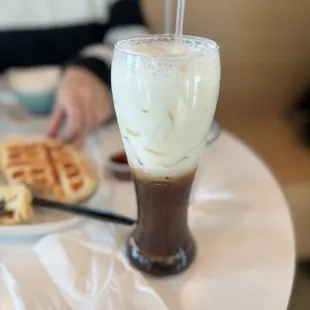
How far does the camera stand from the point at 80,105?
2.93ft

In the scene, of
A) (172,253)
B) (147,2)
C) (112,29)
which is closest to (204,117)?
(172,253)

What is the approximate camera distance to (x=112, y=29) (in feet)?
4.06

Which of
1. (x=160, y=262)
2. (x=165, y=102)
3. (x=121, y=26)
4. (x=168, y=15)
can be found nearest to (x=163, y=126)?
(x=165, y=102)

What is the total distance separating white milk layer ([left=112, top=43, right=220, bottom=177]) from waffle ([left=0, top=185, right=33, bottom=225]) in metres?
0.16

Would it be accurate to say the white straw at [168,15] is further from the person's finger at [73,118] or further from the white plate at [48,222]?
the white plate at [48,222]

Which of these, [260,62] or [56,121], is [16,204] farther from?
[260,62]

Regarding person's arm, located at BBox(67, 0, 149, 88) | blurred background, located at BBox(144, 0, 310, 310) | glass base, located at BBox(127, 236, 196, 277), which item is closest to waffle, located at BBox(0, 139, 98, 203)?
glass base, located at BBox(127, 236, 196, 277)

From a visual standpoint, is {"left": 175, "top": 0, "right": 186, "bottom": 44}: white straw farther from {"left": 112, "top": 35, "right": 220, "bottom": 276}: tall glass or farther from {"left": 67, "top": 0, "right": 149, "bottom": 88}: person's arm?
{"left": 67, "top": 0, "right": 149, "bottom": 88}: person's arm

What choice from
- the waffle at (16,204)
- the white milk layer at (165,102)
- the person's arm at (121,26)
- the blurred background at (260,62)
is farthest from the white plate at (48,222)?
the blurred background at (260,62)

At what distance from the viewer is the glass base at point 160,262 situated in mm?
552

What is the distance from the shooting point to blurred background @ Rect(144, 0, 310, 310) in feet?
4.76

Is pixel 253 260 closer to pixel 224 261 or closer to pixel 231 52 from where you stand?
pixel 224 261

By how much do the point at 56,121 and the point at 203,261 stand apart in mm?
392

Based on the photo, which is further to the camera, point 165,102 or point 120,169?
point 120,169
